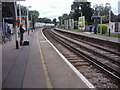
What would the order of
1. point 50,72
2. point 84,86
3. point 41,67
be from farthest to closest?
point 41,67
point 50,72
point 84,86

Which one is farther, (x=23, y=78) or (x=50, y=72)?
(x=50, y=72)

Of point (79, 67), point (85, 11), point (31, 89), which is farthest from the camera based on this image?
point (85, 11)

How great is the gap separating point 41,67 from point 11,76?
1866mm

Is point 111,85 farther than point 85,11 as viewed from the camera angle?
No

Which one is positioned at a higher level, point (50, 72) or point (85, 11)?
point (85, 11)

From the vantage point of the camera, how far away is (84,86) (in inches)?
232

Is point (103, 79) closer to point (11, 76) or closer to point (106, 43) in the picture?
point (11, 76)

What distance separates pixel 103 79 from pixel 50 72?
87.6 inches

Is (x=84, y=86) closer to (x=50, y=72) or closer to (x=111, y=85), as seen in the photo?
(x=111, y=85)

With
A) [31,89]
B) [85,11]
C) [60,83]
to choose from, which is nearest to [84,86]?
[60,83]

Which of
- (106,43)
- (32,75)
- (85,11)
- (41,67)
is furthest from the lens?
(85,11)

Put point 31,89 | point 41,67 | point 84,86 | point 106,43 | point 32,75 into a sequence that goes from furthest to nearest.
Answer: point 106,43, point 41,67, point 32,75, point 84,86, point 31,89

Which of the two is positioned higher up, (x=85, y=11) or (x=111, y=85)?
(x=85, y=11)

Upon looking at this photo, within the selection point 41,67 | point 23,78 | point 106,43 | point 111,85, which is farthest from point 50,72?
point 106,43
